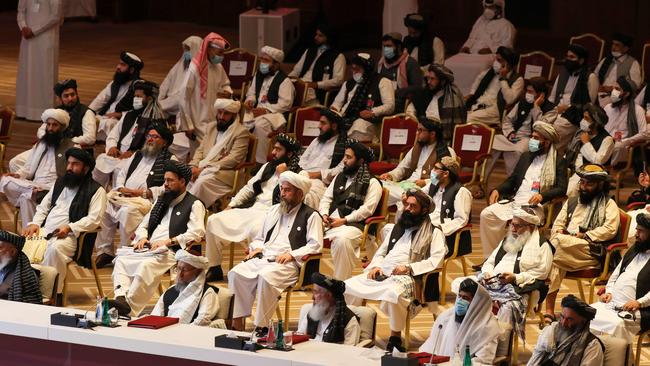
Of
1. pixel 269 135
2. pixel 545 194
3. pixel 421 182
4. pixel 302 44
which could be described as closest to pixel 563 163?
pixel 545 194

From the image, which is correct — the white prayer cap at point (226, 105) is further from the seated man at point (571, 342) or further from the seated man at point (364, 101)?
the seated man at point (571, 342)

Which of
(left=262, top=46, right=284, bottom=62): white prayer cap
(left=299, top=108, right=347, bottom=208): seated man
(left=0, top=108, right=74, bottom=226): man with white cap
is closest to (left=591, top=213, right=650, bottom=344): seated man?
(left=299, top=108, right=347, bottom=208): seated man

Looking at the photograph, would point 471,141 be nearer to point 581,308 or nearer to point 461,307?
point 461,307

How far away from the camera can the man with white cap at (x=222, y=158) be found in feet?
41.8

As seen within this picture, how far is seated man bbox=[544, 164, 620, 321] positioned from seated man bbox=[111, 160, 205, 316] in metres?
2.38

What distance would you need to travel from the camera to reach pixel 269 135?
1402cm

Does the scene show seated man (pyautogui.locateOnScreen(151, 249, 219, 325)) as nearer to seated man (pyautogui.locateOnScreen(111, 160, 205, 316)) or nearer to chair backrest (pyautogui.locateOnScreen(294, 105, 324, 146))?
seated man (pyautogui.locateOnScreen(111, 160, 205, 316))

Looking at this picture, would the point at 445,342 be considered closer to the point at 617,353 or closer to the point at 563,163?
the point at 617,353

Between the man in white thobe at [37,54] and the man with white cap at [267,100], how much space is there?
248 centimetres

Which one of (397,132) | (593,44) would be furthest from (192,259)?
(593,44)

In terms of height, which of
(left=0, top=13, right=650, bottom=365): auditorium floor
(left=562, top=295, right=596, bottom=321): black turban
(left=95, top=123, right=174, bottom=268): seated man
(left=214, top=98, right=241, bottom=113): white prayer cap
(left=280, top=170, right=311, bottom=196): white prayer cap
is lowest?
(left=0, top=13, right=650, bottom=365): auditorium floor

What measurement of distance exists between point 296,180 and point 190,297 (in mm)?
1435

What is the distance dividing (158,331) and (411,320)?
2982mm

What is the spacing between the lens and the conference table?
7781mm
